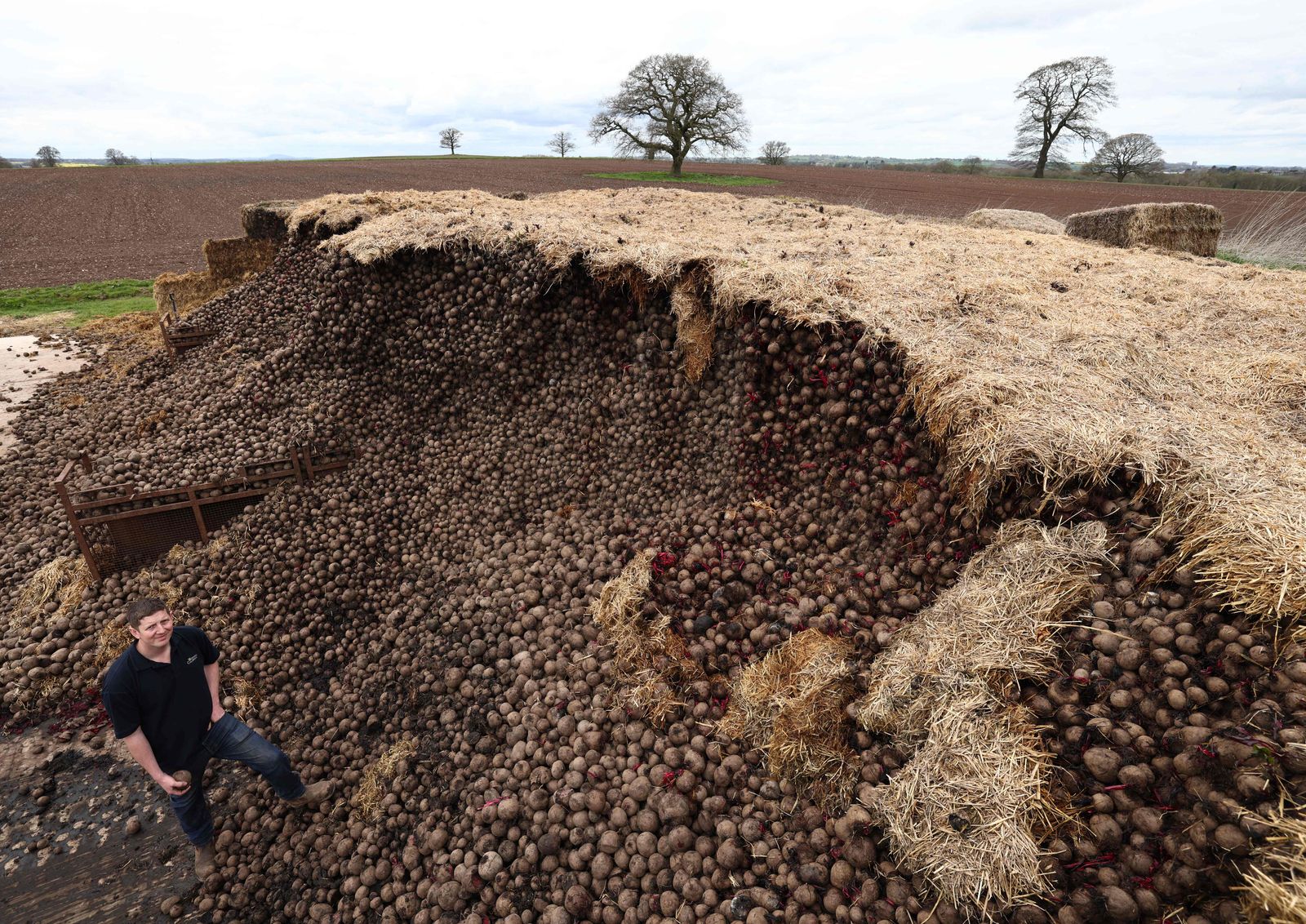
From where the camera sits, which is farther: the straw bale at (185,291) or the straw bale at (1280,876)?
the straw bale at (185,291)

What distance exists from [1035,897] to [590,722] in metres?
3.58

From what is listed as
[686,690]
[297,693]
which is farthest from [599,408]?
[297,693]

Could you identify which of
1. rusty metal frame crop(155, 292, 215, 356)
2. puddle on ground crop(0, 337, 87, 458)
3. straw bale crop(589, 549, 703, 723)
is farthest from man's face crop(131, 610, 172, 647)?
puddle on ground crop(0, 337, 87, 458)

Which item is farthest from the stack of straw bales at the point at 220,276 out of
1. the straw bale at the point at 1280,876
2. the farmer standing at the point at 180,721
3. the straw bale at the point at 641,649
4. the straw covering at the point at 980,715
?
the straw bale at the point at 1280,876

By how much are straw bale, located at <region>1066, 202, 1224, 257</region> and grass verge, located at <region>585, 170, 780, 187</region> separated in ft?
82.5

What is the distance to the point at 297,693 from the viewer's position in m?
6.98

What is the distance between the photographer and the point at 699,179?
39.2 m

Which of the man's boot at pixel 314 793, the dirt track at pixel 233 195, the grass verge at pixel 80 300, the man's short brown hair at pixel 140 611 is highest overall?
the dirt track at pixel 233 195

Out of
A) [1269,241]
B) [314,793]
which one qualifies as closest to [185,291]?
[314,793]

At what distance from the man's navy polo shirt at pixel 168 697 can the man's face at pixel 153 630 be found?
0.37 feet

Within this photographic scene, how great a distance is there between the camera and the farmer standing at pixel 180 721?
4.53 metres

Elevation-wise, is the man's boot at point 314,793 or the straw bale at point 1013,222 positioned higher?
the straw bale at point 1013,222

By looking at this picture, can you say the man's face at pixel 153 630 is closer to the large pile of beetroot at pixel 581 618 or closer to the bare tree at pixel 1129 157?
the large pile of beetroot at pixel 581 618

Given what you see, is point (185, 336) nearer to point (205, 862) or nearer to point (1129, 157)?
point (205, 862)
